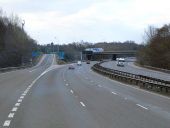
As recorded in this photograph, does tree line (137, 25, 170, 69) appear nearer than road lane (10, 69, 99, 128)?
No

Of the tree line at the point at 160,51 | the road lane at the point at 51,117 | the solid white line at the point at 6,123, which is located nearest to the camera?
the solid white line at the point at 6,123

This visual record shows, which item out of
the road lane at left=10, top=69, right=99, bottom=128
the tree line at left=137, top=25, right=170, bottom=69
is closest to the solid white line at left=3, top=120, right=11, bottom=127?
the road lane at left=10, top=69, right=99, bottom=128

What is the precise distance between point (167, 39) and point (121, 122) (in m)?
107

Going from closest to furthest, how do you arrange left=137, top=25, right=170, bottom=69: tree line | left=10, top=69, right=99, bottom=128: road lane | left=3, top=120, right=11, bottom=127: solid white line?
1. left=3, top=120, right=11, bottom=127: solid white line
2. left=10, top=69, right=99, bottom=128: road lane
3. left=137, top=25, right=170, bottom=69: tree line

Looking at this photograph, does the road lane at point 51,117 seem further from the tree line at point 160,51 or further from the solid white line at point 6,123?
the tree line at point 160,51

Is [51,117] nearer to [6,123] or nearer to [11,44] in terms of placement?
[6,123]

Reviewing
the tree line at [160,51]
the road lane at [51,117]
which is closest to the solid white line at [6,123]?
the road lane at [51,117]

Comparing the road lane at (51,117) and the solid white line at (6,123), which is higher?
the solid white line at (6,123)

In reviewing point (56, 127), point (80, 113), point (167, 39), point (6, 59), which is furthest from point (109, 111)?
point (6, 59)

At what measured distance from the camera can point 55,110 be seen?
66.2 feet

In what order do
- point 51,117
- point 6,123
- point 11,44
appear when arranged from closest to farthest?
point 6,123 < point 51,117 < point 11,44

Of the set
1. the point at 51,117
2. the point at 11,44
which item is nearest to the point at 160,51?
the point at 11,44

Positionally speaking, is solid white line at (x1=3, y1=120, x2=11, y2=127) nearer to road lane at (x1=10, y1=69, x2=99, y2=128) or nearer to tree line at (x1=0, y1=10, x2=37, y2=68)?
road lane at (x1=10, y1=69, x2=99, y2=128)

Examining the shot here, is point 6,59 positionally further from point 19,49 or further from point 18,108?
point 18,108
